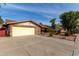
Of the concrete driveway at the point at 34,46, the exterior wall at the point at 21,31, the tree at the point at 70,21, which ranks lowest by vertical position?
the concrete driveway at the point at 34,46

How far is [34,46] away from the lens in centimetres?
998

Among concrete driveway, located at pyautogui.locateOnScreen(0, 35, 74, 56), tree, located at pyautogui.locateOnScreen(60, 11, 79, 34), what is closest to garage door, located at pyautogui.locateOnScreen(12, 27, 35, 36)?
concrete driveway, located at pyautogui.locateOnScreen(0, 35, 74, 56)

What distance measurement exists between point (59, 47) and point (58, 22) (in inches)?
57.4

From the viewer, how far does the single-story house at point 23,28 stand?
10.3 meters

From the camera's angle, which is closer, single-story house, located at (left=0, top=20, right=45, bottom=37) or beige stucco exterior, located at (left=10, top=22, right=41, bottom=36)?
single-story house, located at (left=0, top=20, right=45, bottom=37)

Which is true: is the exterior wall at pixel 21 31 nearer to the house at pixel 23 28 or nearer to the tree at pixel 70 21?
the house at pixel 23 28

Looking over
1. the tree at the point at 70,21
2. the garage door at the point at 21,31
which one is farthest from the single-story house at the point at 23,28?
the tree at the point at 70,21

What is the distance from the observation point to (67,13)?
32.7 feet

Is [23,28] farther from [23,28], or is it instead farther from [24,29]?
[24,29]

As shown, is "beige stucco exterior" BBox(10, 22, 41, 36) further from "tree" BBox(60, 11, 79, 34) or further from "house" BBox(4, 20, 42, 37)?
"tree" BBox(60, 11, 79, 34)

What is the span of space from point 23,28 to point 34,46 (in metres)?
1.48

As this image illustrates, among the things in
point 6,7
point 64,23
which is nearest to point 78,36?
point 64,23

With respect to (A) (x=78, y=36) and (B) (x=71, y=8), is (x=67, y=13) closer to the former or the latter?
(B) (x=71, y=8)

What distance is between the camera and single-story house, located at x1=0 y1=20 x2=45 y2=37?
1031cm
